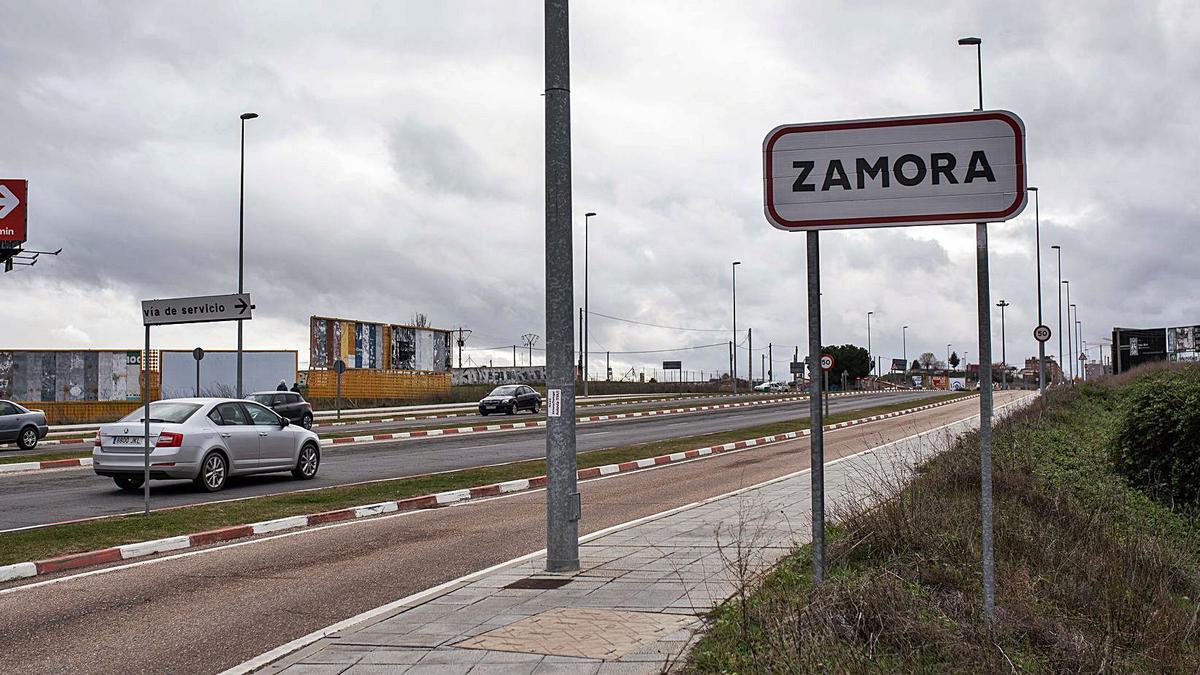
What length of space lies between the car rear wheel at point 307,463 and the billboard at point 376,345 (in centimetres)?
4732

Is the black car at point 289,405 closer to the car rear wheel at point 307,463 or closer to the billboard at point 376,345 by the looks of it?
the car rear wheel at point 307,463

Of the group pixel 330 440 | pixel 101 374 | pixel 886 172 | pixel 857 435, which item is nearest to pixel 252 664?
pixel 886 172

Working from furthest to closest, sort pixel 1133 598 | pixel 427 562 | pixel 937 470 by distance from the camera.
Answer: pixel 937 470, pixel 427 562, pixel 1133 598

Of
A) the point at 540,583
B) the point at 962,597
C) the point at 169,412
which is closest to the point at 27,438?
the point at 169,412

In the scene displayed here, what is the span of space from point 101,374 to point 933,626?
62.1 m

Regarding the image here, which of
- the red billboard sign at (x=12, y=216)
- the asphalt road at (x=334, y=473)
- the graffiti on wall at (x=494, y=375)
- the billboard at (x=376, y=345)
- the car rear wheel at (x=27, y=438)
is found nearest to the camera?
the asphalt road at (x=334, y=473)

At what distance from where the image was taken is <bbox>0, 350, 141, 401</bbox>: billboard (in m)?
59.1

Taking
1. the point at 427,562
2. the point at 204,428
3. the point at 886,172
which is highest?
the point at 886,172

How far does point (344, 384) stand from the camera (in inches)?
2576

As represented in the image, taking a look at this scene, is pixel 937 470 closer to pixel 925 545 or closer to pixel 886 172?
pixel 925 545

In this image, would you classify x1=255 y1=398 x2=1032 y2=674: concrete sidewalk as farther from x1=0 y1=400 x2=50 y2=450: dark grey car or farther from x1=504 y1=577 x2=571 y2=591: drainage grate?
x1=0 y1=400 x2=50 y2=450: dark grey car

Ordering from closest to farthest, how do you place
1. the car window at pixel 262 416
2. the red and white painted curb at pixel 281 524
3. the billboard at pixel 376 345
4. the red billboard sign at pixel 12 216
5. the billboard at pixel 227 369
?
the red and white painted curb at pixel 281 524 → the car window at pixel 262 416 → the red billboard sign at pixel 12 216 → the billboard at pixel 227 369 → the billboard at pixel 376 345

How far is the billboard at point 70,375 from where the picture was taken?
5906cm

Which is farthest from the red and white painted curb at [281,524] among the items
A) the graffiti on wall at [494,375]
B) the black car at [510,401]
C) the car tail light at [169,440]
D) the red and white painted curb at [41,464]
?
the graffiti on wall at [494,375]
